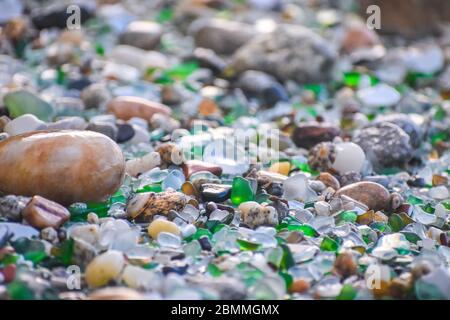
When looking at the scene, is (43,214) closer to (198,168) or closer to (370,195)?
(198,168)

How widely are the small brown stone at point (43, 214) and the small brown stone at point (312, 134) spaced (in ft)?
4.52

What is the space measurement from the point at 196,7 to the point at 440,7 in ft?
6.07

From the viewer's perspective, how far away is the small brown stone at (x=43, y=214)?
2.13 metres

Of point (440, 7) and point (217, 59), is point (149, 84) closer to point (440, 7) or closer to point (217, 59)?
point (217, 59)

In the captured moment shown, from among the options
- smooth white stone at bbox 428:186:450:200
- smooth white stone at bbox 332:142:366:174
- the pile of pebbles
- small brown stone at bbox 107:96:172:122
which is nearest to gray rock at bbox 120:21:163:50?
the pile of pebbles

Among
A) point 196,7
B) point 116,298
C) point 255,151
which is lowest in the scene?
point 116,298

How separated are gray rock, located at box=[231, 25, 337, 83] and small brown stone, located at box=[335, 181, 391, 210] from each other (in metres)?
1.67

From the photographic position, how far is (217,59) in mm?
4312

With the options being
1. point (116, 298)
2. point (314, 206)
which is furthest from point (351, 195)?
point (116, 298)

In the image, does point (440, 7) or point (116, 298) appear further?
point (440, 7)

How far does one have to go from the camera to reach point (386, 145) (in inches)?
123

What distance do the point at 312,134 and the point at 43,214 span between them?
1480mm

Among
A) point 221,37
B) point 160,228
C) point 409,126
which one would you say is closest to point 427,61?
point 221,37

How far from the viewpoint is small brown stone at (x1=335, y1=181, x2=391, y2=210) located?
2608 millimetres
